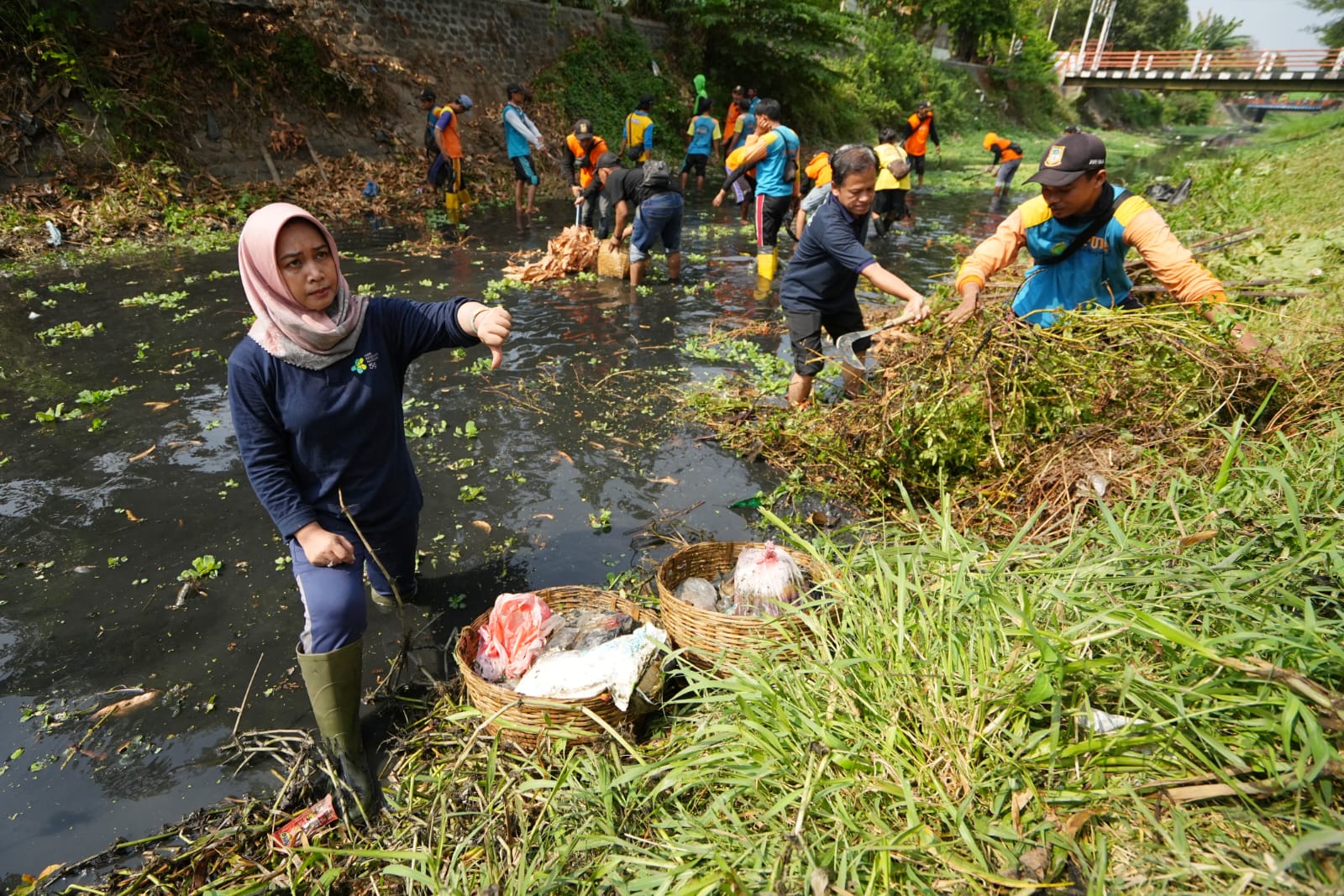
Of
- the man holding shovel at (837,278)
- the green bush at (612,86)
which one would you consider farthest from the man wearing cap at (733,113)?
the man holding shovel at (837,278)

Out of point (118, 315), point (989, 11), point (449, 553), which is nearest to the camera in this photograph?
point (449, 553)

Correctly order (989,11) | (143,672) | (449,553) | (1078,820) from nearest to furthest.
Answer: (1078,820) < (143,672) < (449,553) < (989,11)

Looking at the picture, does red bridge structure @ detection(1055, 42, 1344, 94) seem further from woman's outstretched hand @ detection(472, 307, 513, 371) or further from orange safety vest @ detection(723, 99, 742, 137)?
woman's outstretched hand @ detection(472, 307, 513, 371)

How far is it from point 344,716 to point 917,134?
1669 centimetres

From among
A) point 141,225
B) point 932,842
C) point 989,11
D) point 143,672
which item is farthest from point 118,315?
point 989,11

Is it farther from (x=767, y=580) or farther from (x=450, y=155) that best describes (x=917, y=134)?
(x=767, y=580)

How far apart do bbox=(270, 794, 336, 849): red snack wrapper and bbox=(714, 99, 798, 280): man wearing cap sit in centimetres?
795

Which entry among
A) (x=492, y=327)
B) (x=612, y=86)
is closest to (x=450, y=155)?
(x=612, y=86)

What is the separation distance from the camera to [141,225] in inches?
422

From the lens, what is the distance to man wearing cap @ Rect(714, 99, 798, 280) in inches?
326

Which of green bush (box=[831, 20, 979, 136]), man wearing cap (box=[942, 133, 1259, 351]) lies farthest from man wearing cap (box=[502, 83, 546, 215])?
green bush (box=[831, 20, 979, 136])

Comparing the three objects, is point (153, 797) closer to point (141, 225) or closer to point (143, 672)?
point (143, 672)

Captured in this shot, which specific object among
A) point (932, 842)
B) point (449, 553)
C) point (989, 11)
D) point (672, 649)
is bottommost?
point (449, 553)

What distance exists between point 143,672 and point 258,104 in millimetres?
14023
